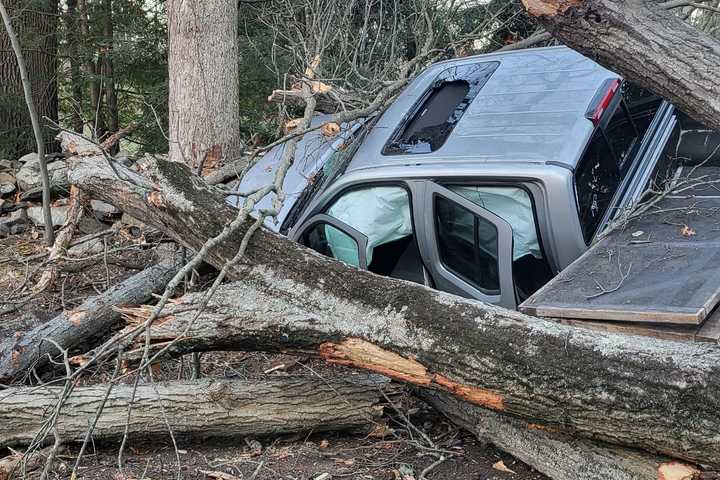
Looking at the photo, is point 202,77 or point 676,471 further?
point 202,77

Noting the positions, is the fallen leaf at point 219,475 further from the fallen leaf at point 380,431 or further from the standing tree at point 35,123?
the standing tree at point 35,123

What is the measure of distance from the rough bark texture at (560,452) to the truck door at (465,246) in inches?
29.8

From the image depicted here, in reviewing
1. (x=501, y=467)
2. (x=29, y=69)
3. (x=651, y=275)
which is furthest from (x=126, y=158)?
(x=651, y=275)

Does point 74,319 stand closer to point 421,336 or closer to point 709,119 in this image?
point 421,336

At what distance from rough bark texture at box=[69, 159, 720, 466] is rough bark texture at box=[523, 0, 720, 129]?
4.37 ft

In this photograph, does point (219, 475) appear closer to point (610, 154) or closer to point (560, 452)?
point (560, 452)

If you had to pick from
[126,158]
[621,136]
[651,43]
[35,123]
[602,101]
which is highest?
[651,43]

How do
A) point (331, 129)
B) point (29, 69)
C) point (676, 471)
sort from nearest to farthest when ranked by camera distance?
point (676, 471) < point (331, 129) < point (29, 69)

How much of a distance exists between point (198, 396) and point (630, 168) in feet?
10.1

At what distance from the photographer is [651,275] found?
11.6 feet

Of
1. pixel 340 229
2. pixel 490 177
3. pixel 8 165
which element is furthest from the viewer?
pixel 8 165

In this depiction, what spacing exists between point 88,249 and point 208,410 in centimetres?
371

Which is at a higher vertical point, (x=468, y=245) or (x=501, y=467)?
(x=468, y=245)

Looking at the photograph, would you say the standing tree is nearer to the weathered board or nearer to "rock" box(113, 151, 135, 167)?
"rock" box(113, 151, 135, 167)
